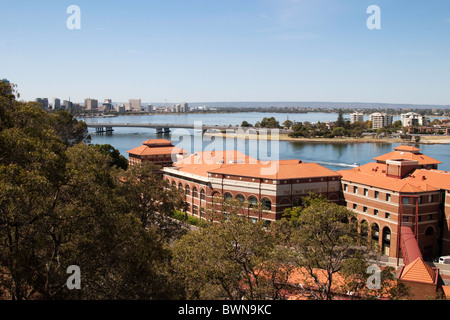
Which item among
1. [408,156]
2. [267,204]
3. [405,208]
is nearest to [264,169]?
[267,204]

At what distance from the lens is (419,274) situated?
55.1ft

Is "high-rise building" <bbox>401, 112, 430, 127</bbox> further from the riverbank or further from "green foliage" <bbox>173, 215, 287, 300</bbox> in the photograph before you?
"green foliage" <bbox>173, 215, 287, 300</bbox>

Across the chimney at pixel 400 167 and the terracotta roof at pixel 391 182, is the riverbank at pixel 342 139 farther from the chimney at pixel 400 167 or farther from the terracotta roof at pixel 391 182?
the terracotta roof at pixel 391 182

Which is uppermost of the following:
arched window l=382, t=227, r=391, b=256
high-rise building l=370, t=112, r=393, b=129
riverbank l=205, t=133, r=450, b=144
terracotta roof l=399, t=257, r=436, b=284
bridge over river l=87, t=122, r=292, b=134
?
high-rise building l=370, t=112, r=393, b=129

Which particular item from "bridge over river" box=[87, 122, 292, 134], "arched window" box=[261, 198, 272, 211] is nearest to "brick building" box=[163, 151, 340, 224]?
"arched window" box=[261, 198, 272, 211]

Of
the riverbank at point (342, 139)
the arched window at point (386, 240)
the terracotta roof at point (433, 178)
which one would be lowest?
the arched window at point (386, 240)

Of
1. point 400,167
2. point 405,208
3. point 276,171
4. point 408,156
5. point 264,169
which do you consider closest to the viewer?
point 405,208

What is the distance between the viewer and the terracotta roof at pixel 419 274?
1656cm

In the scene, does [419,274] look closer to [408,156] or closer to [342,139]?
[408,156]

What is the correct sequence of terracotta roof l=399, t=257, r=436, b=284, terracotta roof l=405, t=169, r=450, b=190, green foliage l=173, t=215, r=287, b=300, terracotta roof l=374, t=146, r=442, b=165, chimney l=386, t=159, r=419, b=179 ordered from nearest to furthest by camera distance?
green foliage l=173, t=215, r=287, b=300 < terracotta roof l=399, t=257, r=436, b=284 < terracotta roof l=405, t=169, r=450, b=190 < chimney l=386, t=159, r=419, b=179 < terracotta roof l=374, t=146, r=442, b=165

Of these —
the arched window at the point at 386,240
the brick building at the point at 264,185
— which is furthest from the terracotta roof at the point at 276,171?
the arched window at the point at 386,240

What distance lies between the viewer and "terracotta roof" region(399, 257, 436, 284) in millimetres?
16562

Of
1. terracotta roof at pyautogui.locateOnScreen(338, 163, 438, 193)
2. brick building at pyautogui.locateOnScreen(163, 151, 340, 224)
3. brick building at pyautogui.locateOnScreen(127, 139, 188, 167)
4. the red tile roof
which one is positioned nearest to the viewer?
terracotta roof at pyautogui.locateOnScreen(338, 163, 438, 193)
